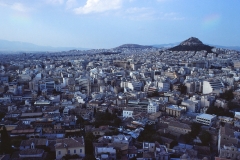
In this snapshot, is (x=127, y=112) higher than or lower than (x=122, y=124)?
higher

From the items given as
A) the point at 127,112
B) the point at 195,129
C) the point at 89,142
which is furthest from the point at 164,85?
the point at 89,142

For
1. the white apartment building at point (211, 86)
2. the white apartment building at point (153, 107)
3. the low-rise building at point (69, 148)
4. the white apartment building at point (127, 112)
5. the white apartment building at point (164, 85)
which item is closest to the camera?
the low-rise building at point (69, 148)

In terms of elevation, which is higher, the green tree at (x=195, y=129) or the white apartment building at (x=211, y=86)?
the white apartment building at (x=211, y=86)

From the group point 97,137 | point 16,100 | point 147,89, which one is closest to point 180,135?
point 97,137

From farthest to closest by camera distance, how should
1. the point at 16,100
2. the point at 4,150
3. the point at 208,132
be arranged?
the point at 16,100 → the point at 208,132 → the point at 4,150

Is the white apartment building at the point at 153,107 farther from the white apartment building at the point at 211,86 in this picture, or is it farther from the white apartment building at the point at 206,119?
the white apartment building at the point at 211,86

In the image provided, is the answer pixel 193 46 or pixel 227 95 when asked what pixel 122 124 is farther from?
pixel 193 46

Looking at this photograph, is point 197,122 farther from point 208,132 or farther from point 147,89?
point 147,89

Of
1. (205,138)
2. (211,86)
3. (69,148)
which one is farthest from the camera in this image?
(211,86)

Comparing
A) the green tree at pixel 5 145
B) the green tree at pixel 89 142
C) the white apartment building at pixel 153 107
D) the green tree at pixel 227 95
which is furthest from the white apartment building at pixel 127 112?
the green tree at pixel 227 95

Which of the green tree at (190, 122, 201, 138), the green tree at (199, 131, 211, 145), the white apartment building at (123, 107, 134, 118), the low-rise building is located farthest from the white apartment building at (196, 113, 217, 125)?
the low-rise building

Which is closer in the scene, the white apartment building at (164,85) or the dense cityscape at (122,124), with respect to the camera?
the dense cityscape at (122,124)
